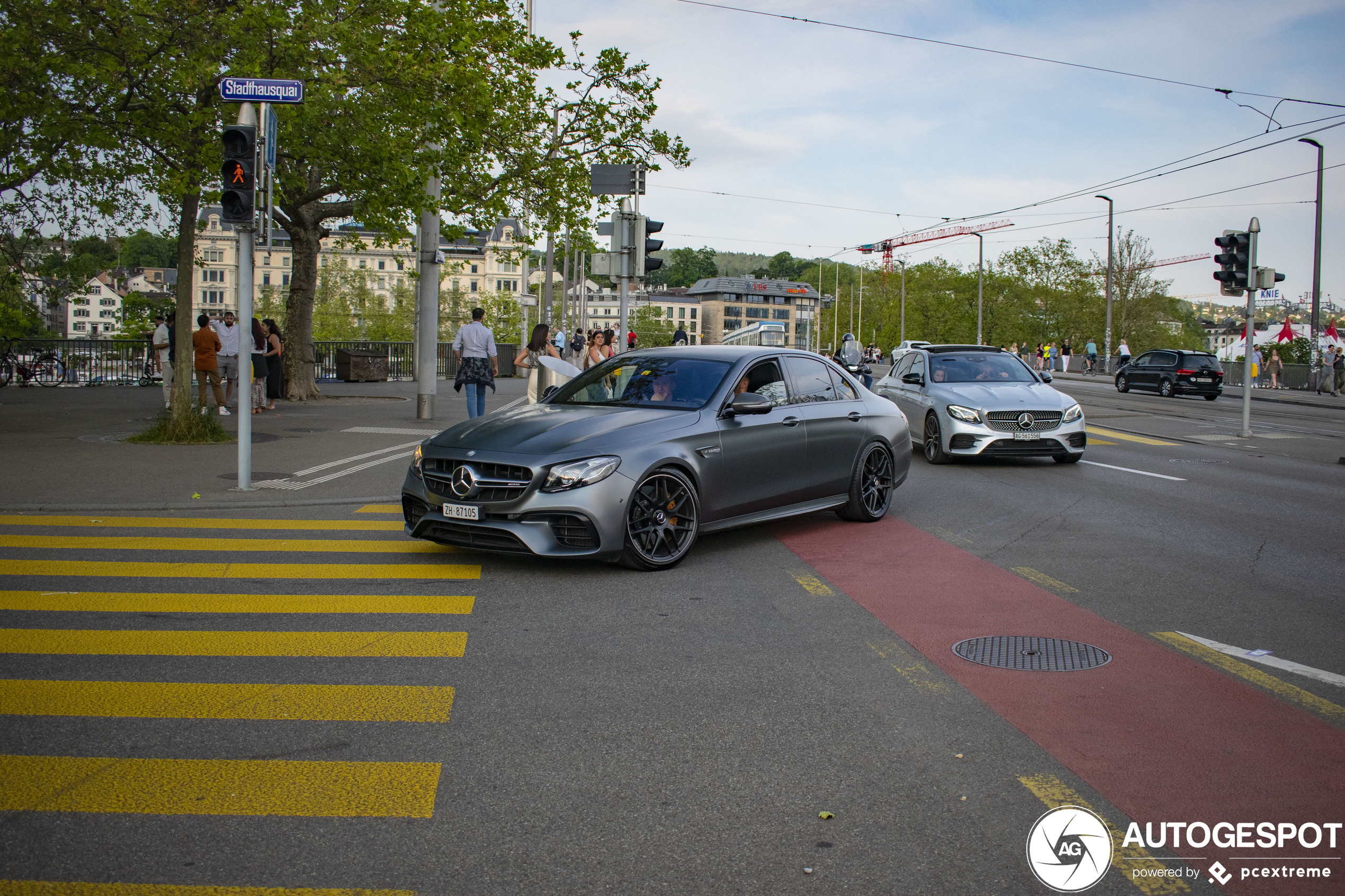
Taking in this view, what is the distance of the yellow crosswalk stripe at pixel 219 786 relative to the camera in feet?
11.8

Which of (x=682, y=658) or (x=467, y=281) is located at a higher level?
(x=467, y=281)

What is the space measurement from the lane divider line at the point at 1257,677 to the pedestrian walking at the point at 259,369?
56.2 ft

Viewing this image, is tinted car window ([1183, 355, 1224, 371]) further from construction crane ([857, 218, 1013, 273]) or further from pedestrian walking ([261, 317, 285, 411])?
construction crane ([857, 218, 1013, 273])

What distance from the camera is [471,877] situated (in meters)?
3.16

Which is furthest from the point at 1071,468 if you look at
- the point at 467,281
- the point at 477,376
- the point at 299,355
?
the point at 467,281

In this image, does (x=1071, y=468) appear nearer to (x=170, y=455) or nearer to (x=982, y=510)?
(x=982, y=510)

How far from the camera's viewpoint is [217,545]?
8.40m

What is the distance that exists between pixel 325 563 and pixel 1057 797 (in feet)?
17.8

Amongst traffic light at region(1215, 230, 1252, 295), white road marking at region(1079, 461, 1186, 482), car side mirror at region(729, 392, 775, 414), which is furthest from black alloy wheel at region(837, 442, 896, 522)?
traffic light at region(1215, 230, 1252, 295)

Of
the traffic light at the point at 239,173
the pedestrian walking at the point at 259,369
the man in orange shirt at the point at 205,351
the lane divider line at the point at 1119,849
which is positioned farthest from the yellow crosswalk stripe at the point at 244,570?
the pedestrian walking at the point at 259,369

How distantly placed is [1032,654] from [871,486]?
425 cm

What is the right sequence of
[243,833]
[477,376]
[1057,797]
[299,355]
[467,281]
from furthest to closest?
[467,281]
[299,355]
[477,376]
[1057,797]
[243,833]

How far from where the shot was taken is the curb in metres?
10.0

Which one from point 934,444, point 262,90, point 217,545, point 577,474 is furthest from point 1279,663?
point 262,90
